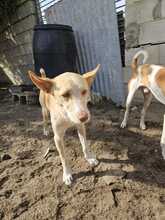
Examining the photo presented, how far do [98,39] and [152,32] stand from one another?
1162mm

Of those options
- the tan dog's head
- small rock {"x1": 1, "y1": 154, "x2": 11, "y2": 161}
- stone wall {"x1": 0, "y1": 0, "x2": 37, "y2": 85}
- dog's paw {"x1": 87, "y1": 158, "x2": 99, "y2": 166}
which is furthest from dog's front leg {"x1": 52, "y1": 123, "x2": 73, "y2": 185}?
stone wall {"x1": 0, "y1": 0, "x2": 37, "y2": 85}

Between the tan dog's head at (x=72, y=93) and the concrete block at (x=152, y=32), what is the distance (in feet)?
7.43

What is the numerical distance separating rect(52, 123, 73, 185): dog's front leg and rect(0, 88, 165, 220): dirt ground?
7 centimetres

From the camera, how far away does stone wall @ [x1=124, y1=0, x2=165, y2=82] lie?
3573 mm

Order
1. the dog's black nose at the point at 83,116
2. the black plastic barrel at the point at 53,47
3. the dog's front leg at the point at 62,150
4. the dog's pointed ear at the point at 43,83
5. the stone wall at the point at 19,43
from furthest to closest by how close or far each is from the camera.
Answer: the stone wall at the point at 19,43
the black plastic barrel at the point at 53,47
the dog's front leg at the point at 62,150
the dog's pointed ear at the point at 43,83
the dog's black nose at the point at 83,116

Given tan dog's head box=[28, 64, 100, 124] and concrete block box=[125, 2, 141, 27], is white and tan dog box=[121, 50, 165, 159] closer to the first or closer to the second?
concrete block box=[125, 2, 141, 27]

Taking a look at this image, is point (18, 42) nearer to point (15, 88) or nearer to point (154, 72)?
point (15, 88)

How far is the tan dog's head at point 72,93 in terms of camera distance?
1749mm

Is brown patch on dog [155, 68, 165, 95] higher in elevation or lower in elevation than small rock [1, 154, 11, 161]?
higher

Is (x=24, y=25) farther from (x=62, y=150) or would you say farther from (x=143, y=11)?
(x=62, y=150)

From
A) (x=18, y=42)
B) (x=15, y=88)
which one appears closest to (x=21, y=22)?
(x=18, y=42)

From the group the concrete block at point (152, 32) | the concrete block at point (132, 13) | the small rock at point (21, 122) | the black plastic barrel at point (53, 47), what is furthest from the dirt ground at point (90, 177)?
the concrete block at point (132, 13)

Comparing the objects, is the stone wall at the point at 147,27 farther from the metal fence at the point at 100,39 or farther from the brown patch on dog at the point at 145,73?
the brown patch on dog at the point at 145,73

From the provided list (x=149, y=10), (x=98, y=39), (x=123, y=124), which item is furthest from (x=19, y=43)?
(x=123, y=124)
